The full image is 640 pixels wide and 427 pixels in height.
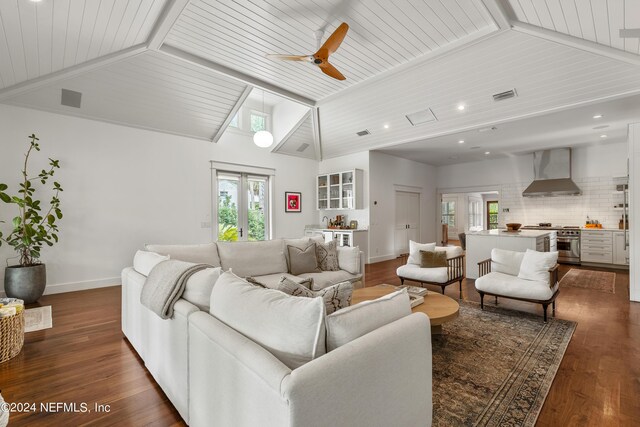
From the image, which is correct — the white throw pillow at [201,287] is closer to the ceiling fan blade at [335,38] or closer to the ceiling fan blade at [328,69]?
the ceiling fan blade at [335,38]

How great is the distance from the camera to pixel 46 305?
399 centimetres

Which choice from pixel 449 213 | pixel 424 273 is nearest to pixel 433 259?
pixel 424 273

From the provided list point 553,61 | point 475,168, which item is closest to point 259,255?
point 553,61

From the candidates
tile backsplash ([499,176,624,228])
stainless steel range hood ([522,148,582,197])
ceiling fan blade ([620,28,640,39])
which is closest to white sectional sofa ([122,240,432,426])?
ceiling fan blade ([620,28,640,39])

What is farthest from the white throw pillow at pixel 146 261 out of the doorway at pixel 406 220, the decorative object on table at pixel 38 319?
the doorway at pixel 406 220

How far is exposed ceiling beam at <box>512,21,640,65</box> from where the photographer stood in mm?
3408

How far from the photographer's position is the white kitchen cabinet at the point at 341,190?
7.29 m

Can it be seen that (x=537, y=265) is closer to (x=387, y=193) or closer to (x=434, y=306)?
(x=434, y=306)

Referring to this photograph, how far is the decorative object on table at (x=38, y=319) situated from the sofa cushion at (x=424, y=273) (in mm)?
4439

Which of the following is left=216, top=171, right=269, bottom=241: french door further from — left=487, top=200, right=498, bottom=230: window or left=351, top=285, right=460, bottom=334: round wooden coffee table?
left=487, top=200, right=498, bottom=230: window

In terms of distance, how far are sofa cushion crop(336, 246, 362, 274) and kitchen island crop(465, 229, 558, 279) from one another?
2.46 m

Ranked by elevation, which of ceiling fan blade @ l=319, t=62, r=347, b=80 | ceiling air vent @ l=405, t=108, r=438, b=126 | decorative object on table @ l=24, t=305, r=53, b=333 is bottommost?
decorative object on table @ l=24, t=305, r=53, b=333

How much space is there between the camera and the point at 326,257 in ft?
13.5

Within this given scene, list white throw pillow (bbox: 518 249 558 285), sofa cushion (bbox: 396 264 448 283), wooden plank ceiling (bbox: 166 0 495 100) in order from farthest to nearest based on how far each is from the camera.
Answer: sofa cushion (bbox: 396 264 448 283), white throw pillow (bbox: 518 249 558 285), wooden plank ceiling (bbox: 166 0 495 100)
